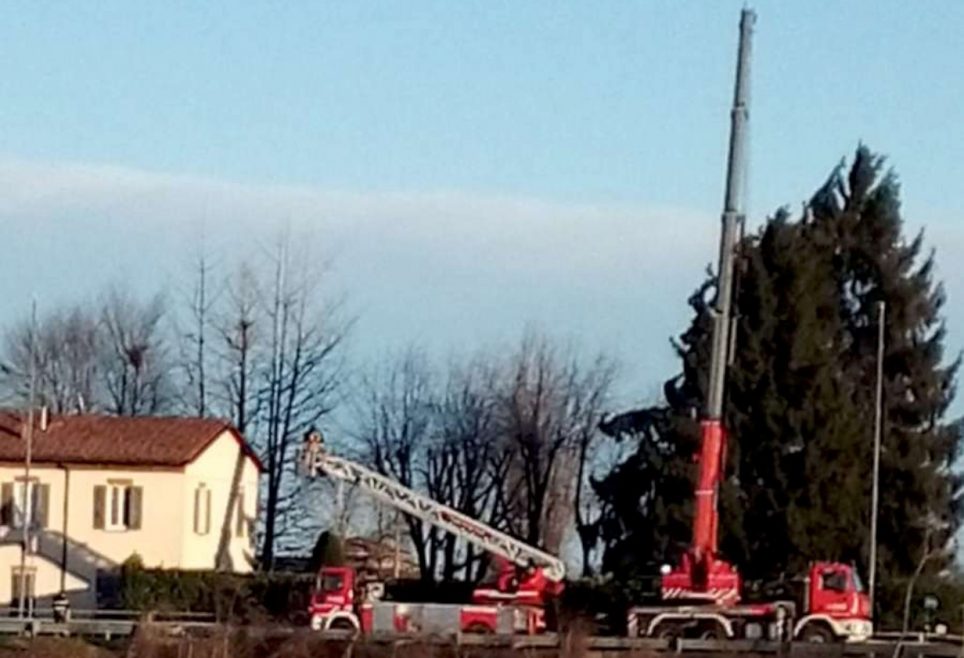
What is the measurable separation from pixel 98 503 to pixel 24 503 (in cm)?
226

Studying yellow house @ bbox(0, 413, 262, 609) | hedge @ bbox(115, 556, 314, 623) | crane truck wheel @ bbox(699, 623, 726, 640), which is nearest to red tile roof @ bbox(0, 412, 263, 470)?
yellow house @ bbox(0, 413, 262, 609)

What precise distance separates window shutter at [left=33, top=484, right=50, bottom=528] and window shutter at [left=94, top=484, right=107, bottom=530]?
154 cm

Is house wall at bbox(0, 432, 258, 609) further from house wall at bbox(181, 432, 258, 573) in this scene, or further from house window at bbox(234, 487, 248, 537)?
house window at bbox(234, 487, 248, 537)

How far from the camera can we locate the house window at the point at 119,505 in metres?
73.1

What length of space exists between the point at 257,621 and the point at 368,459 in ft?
123

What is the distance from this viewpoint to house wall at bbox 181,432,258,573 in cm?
7381

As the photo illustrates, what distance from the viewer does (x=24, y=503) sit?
239 ft

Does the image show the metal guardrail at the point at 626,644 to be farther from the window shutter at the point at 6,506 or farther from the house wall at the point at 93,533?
the window shutter at the point at 6,506

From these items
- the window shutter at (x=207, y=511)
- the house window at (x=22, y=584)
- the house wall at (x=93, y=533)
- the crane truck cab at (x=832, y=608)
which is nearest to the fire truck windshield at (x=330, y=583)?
the crane truck cab at (x=832, y=608)

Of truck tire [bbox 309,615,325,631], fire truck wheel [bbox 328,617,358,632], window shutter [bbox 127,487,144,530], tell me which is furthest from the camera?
window shutter [bbox 127,487,144,530]

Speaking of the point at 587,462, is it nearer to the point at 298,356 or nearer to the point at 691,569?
the point at 298,356

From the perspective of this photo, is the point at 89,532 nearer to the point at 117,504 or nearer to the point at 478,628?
the point at 117,504

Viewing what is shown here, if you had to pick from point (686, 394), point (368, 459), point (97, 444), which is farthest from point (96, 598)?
point (368, 459)

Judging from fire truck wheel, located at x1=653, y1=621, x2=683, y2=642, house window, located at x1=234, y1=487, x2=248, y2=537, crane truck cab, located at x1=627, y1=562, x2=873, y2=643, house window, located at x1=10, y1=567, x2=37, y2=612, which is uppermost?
house window, located at x1=234, y1=487, x2=248, y2=537
